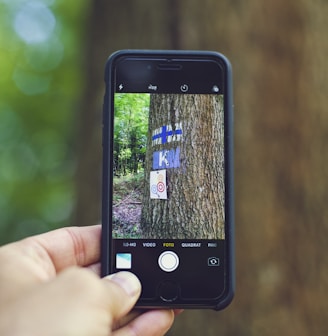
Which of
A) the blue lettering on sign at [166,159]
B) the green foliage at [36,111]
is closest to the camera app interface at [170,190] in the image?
the blue lettering on sign at [166,159]

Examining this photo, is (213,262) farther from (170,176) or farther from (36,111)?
(36,111)

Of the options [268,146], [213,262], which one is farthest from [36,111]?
[213,262]

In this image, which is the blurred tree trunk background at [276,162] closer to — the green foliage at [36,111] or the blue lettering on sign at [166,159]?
the blue lettering on sign at [166,159]

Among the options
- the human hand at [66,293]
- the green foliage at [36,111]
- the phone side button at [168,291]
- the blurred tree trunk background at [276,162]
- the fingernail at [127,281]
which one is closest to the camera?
the human hand at [66,293]

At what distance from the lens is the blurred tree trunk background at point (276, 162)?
7.18 ft

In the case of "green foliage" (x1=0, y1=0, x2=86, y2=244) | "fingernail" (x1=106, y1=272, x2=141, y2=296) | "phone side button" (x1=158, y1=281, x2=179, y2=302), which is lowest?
"phone side button" (x1=158, y1=281, x2=179, y2=302)

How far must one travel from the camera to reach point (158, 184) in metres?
1.46

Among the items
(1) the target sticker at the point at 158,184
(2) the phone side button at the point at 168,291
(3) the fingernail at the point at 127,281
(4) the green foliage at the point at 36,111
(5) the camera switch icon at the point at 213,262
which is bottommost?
(2) the phone side button at the point at 168,291

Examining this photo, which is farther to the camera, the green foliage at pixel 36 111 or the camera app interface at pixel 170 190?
the green foliage at pixel 36 111

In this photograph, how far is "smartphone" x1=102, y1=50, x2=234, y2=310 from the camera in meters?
1.41

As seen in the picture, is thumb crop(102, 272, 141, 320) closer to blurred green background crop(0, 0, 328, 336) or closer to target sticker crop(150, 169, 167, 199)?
target sticker crop(150, 169, 167, 199)


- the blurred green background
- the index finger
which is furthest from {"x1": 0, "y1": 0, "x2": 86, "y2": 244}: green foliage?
the index finger

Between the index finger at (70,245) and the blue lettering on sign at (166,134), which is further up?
the blue lettering on sign at (166,134)

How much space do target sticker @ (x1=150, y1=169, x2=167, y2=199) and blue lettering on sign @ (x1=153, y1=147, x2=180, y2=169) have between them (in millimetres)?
15
